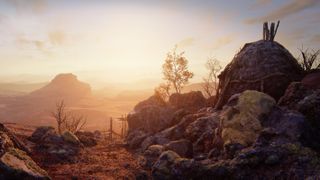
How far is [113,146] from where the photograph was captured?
31.8 meters

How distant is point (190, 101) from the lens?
3706 centimetres

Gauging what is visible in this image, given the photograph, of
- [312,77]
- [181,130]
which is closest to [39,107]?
[181,130]

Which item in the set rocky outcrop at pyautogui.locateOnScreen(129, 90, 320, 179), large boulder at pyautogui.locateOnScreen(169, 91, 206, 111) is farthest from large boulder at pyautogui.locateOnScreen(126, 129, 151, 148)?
rocky outcrop at pyautogui.locateOnScreen(129, 90, 320, 179)

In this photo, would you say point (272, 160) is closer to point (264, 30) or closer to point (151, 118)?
point (264, 30)

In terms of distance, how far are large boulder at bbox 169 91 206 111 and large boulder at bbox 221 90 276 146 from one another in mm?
17803

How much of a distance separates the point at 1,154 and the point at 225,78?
18941 mm

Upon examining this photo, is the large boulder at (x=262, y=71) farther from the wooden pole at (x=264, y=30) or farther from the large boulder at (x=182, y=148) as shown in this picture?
the large boulder at (x=182, y=148)

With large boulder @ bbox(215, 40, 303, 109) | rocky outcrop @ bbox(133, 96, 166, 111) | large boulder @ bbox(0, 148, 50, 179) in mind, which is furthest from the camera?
rocky outcrop @ bbox(133, 96, 166, 111)

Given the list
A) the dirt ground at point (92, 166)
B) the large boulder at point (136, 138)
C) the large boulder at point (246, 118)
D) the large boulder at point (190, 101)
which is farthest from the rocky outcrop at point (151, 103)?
the large boulder at point (246, 118)

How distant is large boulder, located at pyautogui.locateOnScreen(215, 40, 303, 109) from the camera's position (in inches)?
914

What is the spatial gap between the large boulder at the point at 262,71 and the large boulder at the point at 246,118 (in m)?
6.26

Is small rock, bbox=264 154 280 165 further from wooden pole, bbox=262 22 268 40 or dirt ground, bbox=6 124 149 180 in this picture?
wooden pole, bbox=262 22 268 40

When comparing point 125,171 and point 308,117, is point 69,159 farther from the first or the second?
point 308,117

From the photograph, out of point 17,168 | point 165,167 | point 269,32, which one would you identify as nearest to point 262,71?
point 269,32
